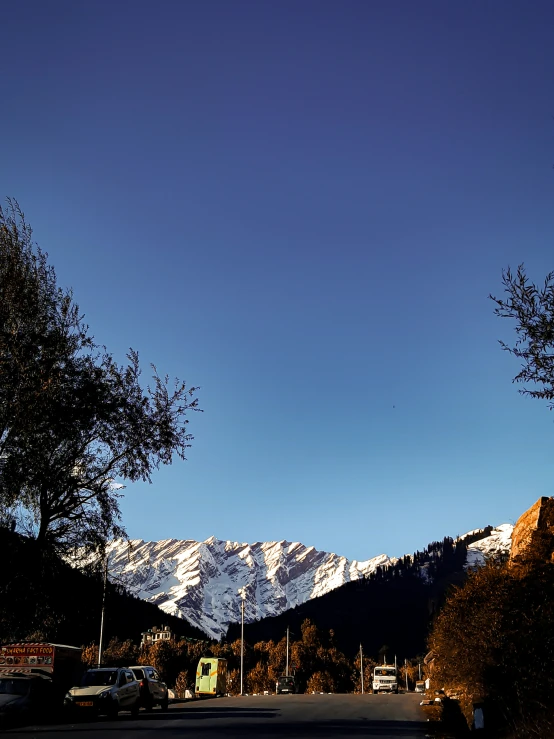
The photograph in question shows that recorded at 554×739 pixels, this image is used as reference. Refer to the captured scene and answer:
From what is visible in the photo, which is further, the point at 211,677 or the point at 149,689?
the point at 211,677

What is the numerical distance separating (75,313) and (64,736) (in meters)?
11.3

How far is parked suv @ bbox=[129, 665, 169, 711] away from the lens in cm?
3410

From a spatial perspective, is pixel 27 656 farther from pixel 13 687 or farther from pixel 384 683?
pixel 384 683

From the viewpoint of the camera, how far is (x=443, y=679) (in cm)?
3694

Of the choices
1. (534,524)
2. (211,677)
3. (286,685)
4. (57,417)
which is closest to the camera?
(57,417)

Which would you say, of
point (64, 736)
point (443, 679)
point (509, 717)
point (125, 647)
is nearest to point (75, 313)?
point (64, 736)

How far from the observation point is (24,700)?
2528 centimetres

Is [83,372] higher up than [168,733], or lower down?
higher up

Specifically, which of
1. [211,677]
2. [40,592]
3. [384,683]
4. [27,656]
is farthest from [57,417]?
[384,683]

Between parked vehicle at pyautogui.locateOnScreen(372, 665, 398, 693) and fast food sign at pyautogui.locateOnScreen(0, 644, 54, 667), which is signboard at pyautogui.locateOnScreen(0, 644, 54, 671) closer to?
fast food sign at pyautogui.locateOnScreen(0, 644, 54, 667)

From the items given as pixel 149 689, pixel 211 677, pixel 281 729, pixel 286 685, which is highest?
pixel 149 689

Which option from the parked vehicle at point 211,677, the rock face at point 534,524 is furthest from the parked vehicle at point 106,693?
the parked vehicle at point 211,677

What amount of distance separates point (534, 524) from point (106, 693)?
1968 centimetres

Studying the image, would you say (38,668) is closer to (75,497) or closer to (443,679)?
(75,497)
